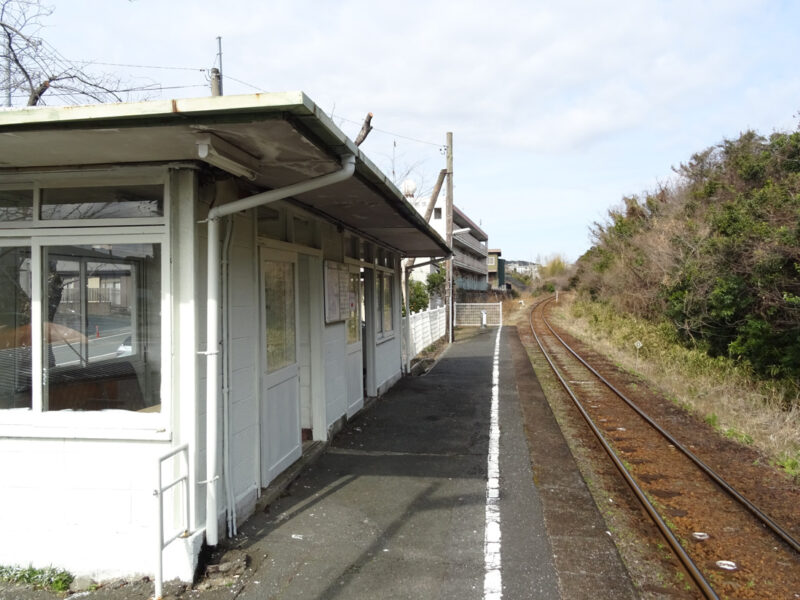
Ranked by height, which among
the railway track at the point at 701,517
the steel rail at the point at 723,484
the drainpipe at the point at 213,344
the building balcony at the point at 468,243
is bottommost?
the railway track at the point at 701,517

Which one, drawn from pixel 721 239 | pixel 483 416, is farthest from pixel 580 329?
pixel 483 416

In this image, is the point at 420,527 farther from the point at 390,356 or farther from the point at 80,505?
the point at 390,356

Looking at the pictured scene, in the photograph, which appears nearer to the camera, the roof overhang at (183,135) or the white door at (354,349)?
the roof overhang at (183,135)

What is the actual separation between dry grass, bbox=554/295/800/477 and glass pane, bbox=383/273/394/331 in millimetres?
5608

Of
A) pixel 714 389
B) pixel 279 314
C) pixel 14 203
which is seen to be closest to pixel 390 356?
pixel 279 314

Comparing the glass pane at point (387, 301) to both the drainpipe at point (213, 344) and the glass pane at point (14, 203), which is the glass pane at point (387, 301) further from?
the glass pane at point (14, 203)

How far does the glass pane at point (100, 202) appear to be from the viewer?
151 inches

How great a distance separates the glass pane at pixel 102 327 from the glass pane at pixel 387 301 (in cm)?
685

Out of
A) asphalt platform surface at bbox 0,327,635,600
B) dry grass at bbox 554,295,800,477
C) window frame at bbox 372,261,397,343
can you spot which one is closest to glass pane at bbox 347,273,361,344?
window frame at bbox 372,261,397,343

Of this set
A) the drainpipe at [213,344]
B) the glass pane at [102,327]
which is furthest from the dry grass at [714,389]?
the glass pane at [102,327]

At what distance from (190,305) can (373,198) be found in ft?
7.76

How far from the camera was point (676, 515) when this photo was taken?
505cm

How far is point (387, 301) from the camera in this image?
11.2 m

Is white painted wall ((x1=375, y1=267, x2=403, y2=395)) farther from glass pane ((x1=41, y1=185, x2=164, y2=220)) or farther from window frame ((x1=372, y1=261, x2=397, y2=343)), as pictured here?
glass pane ((x1=41, y1=185, x2=164, y2=220))
